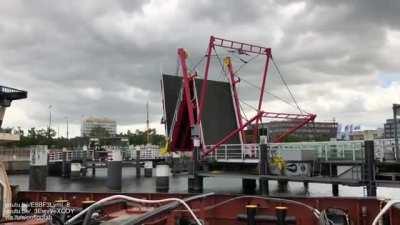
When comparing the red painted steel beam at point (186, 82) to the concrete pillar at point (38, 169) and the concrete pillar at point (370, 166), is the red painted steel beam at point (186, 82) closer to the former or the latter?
the concrete pillar at point (38, 169)

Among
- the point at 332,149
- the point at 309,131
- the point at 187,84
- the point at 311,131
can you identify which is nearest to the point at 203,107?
the point at 187,84

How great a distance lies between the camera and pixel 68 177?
56.4 metres

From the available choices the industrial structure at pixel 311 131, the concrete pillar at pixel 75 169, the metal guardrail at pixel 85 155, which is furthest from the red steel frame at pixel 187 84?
the industrial structure at pixel 311 131

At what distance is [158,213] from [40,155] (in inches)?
1179

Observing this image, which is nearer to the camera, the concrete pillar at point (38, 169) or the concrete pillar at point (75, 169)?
the concrete pillar at point (38, 169)

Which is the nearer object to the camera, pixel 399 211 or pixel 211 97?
pixel 399 211

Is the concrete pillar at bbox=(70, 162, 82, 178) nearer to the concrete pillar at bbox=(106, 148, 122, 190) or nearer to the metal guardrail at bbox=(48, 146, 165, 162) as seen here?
the metal guardrail at bbox=(48, 146, 165, 162)

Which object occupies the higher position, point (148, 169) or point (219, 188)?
point (148, 169)

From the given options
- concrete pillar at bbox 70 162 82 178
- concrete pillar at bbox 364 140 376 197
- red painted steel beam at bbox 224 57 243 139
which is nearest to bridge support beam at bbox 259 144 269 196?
concrete pillar at bbox 364 140 376 197

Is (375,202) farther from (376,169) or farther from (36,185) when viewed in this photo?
(36,185)

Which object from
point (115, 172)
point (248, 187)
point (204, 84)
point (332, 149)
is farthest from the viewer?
point (115, 172)

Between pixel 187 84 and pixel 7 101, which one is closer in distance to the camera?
pixel 7 101

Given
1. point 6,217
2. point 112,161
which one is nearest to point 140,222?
point 6,217

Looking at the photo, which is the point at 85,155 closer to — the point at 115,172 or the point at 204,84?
the point at 115,172
